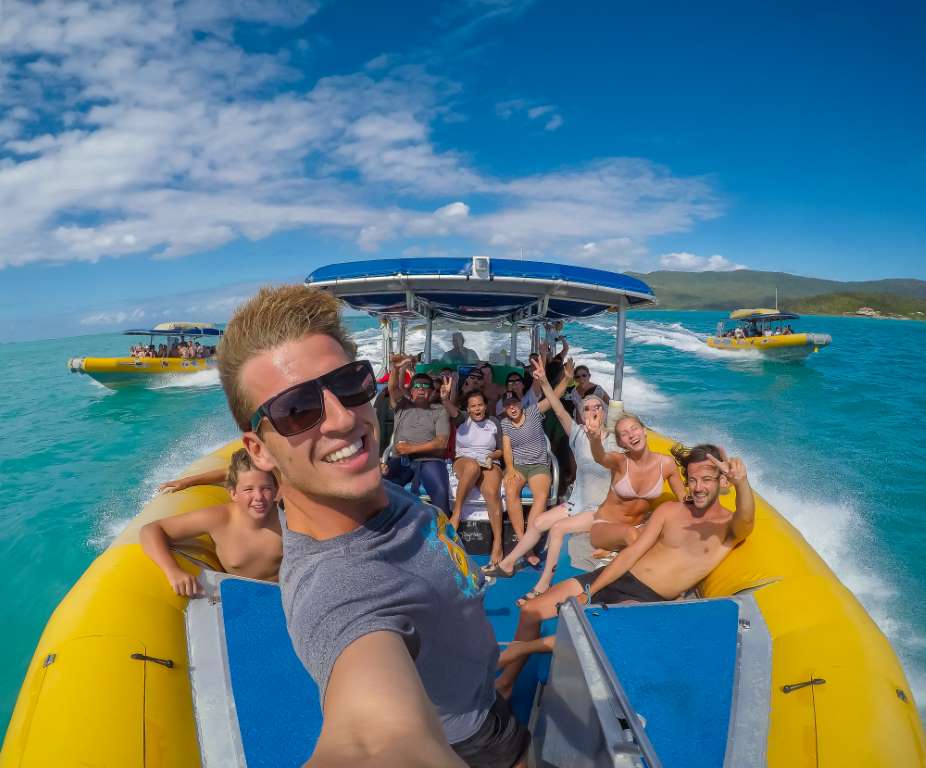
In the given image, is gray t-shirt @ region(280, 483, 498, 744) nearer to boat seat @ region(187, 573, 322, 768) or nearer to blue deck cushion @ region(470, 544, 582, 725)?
boat seat @ region(187, 573, 322, 768)

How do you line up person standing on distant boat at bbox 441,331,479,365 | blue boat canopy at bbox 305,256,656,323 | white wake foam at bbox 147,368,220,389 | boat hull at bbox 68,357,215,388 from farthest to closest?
white wake foam at bbox 147,368,220,389 < boat hull at bbox 68,357,215,388 < person standing on distant boat at bbox 441,331,479,365 < blue boat canopy at bbox 305,256,656,323

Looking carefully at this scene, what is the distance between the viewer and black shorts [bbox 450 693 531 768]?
143cm

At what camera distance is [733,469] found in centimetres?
252

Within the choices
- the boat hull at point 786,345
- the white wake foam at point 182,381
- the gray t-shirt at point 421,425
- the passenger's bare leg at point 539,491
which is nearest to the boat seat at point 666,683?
the passenger's bare leg at point 539,491

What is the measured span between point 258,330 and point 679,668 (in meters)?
2.17

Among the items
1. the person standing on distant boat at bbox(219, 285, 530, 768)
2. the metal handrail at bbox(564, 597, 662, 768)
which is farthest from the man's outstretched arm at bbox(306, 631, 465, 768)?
the metal handrail at bbox(564, 597, 662, 768)

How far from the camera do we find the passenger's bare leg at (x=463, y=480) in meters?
4.03

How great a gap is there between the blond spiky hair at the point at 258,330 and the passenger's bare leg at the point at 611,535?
9.32 ft

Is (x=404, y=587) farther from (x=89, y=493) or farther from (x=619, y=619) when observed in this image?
(x=89, y=493)

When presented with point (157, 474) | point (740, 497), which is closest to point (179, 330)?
point (157, 474)

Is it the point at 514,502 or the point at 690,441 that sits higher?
the point at 514,502

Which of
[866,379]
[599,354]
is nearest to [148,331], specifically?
[599,354]

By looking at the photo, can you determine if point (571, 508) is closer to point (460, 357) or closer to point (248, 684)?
point (248, 684)

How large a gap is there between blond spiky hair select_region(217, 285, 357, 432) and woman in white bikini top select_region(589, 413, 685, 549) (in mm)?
2687
